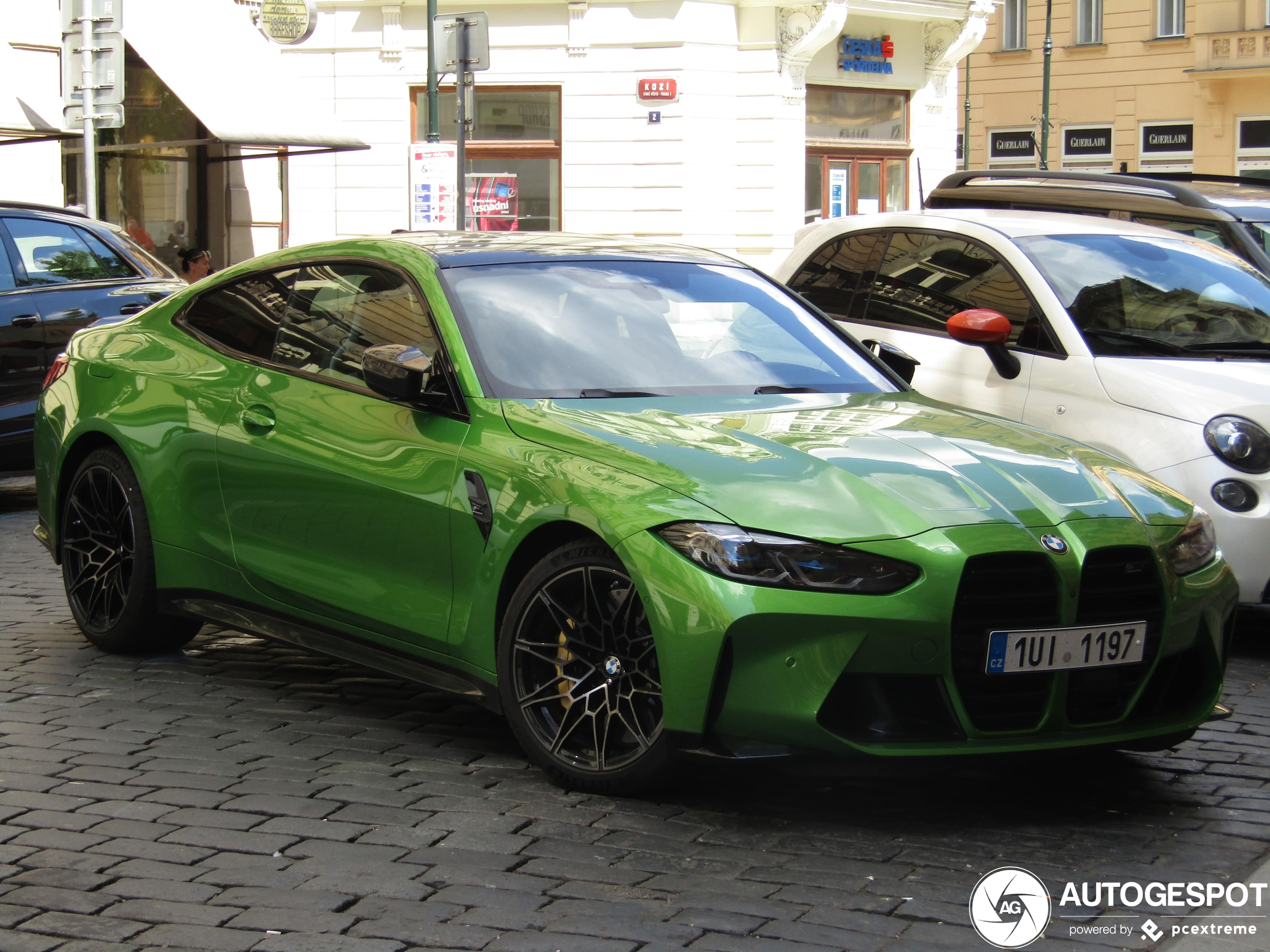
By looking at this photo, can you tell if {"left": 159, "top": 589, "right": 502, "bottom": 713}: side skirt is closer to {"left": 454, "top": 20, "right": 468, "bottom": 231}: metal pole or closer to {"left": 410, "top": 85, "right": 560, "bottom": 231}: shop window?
{"left": 454, "top": 20, "right": 468, "bottom": 231}: metal pole

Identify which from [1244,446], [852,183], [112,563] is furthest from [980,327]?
[852,183]

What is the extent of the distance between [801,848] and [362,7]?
23.3 m

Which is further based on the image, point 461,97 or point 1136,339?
point 461,97

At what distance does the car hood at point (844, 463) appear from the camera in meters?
4.36

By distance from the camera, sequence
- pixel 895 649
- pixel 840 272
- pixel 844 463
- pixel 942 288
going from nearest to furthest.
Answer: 1. pixel 895 649
2. pixel 844 463
3. pixel 942 288
4. pixel 840 272

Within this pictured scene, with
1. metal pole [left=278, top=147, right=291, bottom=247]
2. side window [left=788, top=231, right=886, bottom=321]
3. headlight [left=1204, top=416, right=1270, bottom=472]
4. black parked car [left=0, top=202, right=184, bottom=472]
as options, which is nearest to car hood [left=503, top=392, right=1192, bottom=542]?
headlight [left=1204, top=416, right=1270, bottom=472]

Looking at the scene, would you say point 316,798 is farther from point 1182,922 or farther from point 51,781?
point 1182,922

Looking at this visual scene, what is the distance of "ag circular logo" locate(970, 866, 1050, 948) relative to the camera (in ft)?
12.3

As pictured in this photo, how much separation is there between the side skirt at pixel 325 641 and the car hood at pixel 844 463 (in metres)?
0.74

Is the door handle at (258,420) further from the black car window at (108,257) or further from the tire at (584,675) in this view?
the black car window at (108,257)

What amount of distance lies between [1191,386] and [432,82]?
574 inches

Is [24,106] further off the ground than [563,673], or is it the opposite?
[24,106]

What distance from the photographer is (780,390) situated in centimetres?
546

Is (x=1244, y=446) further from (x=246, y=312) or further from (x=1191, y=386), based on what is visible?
(x=246, y=312)
